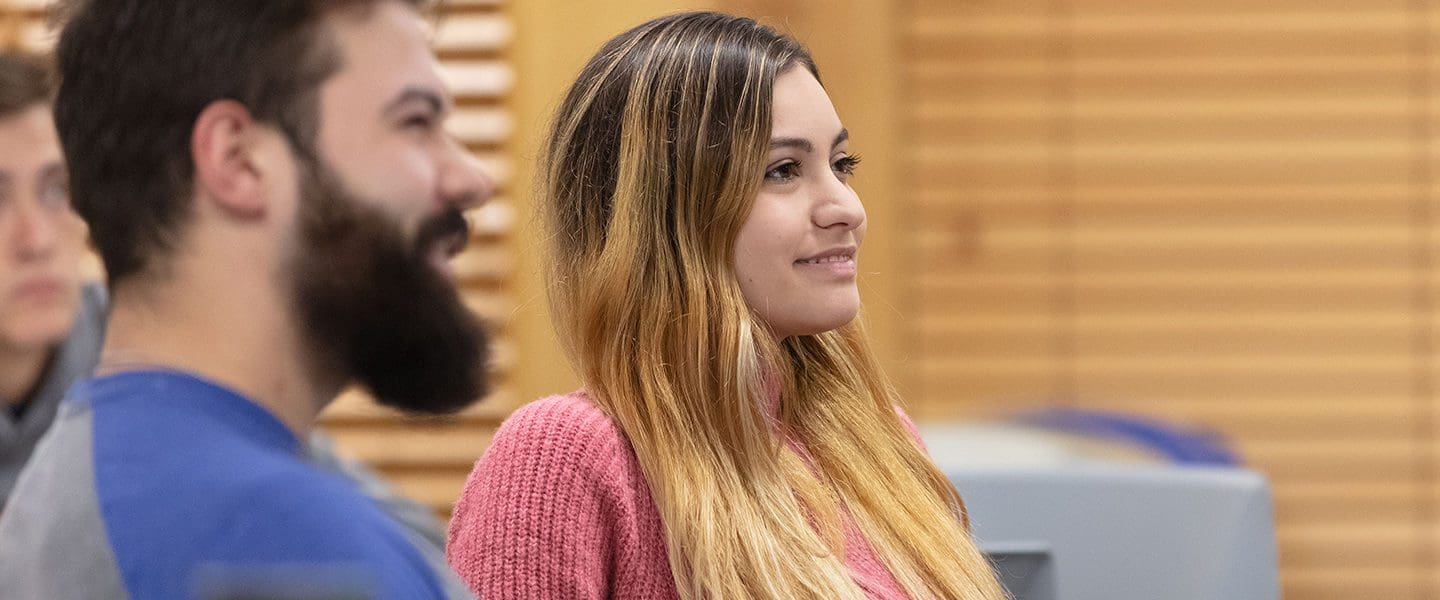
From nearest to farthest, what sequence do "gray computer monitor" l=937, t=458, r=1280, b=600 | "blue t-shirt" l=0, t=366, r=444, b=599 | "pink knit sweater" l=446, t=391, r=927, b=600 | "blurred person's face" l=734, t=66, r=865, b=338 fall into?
"blue t-shirt" l=0, t=366, r=444, b=599
"pink knit sweater" l=446, t=391, r=927, b=600
"blurred person's face" l=734, t=66, r=865, b=338
"gray computer monitor" l=937, t=458, r=1280, b=600

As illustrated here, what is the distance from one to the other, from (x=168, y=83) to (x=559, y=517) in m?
0.72

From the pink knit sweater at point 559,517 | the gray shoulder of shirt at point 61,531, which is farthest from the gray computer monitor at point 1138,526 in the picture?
the gray shoulder of shirt at point 61,531

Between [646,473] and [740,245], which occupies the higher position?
[740,245]

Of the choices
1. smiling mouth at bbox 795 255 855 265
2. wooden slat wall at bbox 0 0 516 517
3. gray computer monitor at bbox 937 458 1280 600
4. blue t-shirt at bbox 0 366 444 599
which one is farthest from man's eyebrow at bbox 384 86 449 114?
wooden slat wall at bbox 0 0 516 517

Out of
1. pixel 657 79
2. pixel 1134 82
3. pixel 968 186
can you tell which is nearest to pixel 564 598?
pixel 657 79

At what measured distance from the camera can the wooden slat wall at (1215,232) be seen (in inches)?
101

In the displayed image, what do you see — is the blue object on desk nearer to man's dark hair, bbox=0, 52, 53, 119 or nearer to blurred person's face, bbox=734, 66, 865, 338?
blurred person's face, bbox=734, 66, 865, 338

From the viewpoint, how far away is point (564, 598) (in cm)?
129

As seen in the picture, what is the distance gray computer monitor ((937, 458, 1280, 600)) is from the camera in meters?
1.78

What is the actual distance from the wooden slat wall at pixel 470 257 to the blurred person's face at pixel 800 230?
1100 mm

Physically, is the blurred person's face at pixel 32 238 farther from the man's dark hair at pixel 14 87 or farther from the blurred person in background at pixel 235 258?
the blurred person in background at pixel 235 258

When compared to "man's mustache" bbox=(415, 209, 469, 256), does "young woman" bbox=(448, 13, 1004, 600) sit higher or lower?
lower

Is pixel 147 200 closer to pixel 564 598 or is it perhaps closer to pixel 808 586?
pixel 564 598

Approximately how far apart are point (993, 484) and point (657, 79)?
28.2 inches
